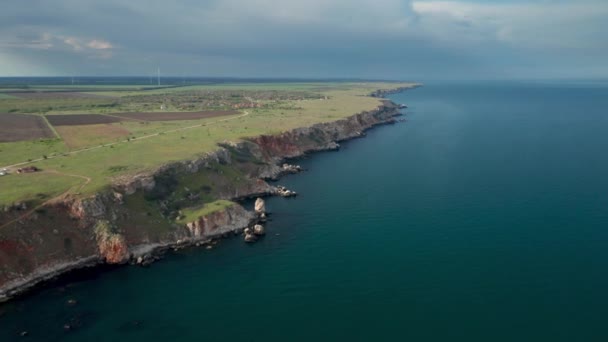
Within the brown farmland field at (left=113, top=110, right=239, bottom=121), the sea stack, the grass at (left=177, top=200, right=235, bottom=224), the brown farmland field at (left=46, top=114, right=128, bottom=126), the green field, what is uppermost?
the brown farmland field at (left=113, top=110, right=239, bottom=121)

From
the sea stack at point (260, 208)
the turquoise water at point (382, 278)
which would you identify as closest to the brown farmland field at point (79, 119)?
the turquoise water at point (382, 278)

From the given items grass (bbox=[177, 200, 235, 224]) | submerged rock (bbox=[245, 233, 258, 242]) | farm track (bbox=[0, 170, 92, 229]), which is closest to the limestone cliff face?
grass (bbox=[177, 200, 235, 224])

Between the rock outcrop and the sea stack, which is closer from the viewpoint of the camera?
the sea stack

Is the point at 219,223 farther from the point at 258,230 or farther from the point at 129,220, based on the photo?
the point at 129,220

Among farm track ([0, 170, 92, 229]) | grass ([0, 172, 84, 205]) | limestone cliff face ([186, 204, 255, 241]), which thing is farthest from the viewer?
limestone cliff face ([186, 204, 255, 241])

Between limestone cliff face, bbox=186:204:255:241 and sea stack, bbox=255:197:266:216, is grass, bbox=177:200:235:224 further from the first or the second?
sea stack, bbox=255:197:266:216

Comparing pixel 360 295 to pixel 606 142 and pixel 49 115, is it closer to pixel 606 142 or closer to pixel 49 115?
pixel 606 142

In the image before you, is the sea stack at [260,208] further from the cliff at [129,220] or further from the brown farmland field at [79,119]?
the brown farmland field at [79,119]

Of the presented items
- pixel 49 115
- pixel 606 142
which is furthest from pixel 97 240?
pixel 606 142
